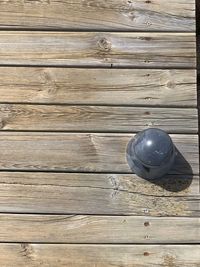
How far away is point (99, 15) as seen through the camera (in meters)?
2.65

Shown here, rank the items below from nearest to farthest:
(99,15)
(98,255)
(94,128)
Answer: (98,255), (94,128), (99,15)

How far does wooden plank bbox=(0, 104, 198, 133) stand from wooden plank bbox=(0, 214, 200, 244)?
0.39 meters

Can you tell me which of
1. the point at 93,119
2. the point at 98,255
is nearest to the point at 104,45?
the point at 93,119

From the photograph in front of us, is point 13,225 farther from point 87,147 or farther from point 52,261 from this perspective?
point 87,147

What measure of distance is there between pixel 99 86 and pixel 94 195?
1.61 ft

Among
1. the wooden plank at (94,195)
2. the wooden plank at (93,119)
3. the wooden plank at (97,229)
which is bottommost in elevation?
the wooden plank at (97,229)

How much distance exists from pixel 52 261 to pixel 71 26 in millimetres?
1061

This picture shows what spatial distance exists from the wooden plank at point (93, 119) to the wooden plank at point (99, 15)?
15.3 inches

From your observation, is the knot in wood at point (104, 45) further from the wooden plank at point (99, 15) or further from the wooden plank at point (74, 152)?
the wooden plank at point (74, 152)

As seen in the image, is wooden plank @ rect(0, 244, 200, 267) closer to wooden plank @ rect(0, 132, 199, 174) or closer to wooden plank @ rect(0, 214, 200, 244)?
wooden plank @ rect(0, 214, 200, 244)

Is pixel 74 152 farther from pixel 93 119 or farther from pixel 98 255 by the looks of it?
pixel 98 255

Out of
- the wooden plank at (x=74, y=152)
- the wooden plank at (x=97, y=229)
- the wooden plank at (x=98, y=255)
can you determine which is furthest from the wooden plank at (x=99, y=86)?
the wooden plank at (x=98, y=255)

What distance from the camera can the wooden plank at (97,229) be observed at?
7.98ft

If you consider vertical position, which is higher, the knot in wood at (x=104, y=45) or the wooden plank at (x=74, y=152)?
the knot in wood at (x=104, y=45)
